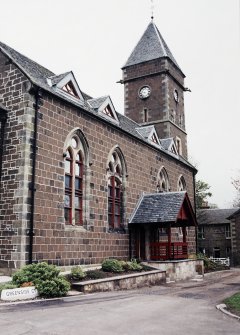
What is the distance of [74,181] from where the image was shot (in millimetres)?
17781

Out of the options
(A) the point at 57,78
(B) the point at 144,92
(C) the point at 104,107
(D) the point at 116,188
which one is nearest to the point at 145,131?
(C) the point at 104,107

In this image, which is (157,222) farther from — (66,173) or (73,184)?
(66,173)

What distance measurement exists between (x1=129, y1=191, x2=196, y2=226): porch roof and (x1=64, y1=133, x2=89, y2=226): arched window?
475cm

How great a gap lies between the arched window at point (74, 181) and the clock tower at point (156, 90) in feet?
48.2

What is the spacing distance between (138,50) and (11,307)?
29.8 m

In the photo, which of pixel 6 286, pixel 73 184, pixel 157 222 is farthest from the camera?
pixel 157 222

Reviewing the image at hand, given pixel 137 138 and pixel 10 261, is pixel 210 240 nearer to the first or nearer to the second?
pixel 137 138

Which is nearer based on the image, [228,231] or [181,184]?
[181,184]

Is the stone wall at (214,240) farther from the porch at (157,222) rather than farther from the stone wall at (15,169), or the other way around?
the stone wall at (15,169)

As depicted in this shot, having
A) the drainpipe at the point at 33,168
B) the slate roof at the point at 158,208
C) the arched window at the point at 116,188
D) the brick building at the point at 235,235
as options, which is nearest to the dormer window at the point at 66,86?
the drainpipe at the point at 33,168

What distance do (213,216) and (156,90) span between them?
74.5 feet

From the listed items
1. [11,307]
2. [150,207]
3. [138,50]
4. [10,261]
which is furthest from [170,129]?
[11,307]

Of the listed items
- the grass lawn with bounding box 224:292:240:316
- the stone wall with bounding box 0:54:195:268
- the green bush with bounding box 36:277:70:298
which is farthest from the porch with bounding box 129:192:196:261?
the green bush with bounding box 36:277:70:298

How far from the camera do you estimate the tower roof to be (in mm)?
34122
